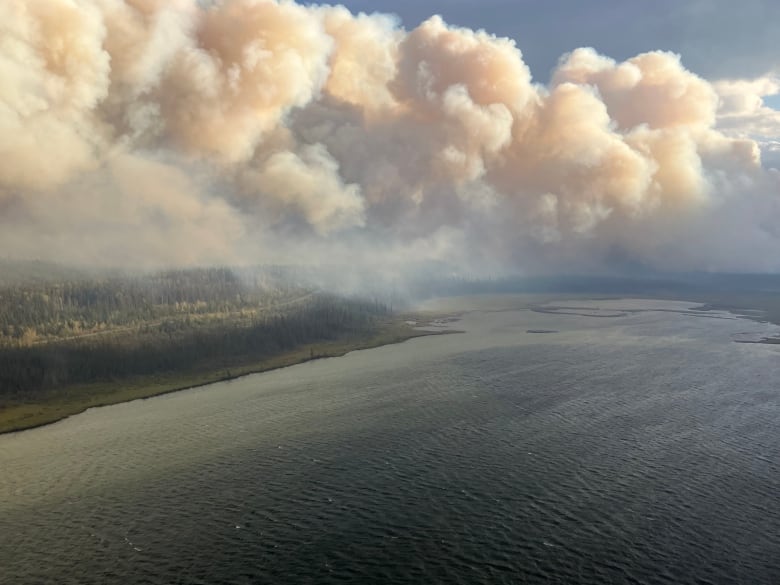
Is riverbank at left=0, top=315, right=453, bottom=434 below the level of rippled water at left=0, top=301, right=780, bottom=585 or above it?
above

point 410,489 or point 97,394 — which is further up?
point 97,394

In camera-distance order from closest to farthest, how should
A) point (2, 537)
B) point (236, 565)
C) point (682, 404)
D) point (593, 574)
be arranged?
point (593, 574)
point (236, 565)
point (2, 537)
point (682, 404)

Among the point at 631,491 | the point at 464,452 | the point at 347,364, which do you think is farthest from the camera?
the point at 347,364

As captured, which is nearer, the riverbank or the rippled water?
the rippled water

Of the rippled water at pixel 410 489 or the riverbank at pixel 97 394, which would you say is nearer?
the rippled water at pixel 410 489

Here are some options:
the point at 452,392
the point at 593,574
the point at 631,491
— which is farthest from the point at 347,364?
the point at 593,574

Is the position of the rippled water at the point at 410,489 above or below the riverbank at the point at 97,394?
below

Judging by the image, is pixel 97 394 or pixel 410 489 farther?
pixel 97 394

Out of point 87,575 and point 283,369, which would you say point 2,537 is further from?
point 283,369
